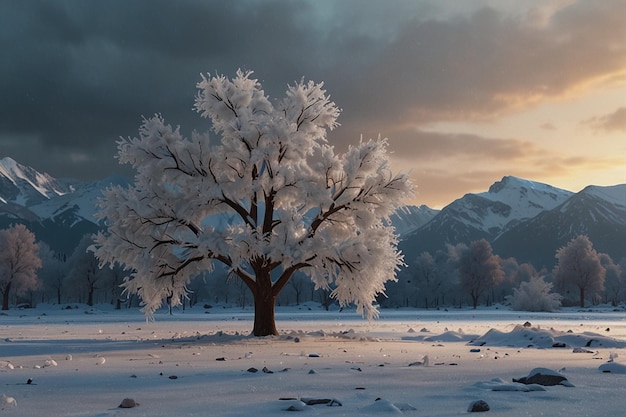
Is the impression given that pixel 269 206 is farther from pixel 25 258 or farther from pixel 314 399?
pixel 25 258

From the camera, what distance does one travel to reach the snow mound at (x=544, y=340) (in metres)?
19.5

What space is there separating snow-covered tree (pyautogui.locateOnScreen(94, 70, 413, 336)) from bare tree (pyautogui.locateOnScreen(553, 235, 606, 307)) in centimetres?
9832

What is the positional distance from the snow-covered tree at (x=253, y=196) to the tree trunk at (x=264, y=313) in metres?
0.04

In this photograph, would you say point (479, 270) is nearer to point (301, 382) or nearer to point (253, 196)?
point (253, 196)

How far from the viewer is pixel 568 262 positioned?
11450 cm

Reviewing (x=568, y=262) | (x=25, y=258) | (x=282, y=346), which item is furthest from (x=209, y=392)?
(x=568, y=262)

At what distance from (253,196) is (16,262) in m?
81.7

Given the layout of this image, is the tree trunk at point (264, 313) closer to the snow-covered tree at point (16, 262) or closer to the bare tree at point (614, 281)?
the snow-covered tree at point (16, 262)

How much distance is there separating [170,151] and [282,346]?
9070 millimetres

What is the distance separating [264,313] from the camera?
998 inches

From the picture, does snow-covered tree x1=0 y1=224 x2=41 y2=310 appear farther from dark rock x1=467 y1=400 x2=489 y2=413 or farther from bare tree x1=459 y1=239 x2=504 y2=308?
dark rock x1=467 y1=400 x2=489 y2=413

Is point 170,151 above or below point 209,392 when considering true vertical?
above

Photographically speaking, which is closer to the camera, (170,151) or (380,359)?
(380,359)

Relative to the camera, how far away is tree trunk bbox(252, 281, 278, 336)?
82.7 feet
